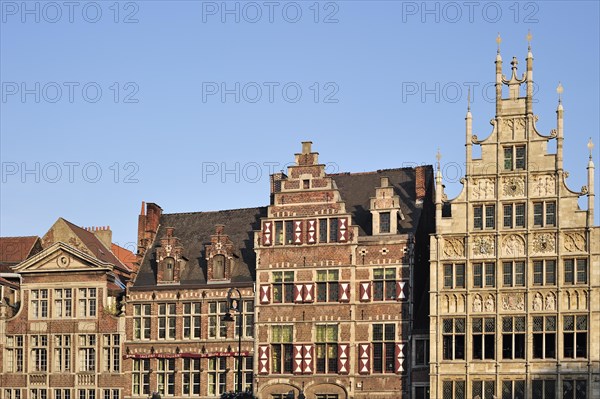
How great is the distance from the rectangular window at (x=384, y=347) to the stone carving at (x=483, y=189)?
25.0 feet

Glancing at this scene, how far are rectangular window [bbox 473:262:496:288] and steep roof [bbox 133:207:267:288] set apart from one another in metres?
12.2

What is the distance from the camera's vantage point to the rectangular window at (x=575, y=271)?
181 ft

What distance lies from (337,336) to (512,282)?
929cm

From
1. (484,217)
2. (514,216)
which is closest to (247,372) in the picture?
(484,217)

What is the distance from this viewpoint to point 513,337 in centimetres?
5581

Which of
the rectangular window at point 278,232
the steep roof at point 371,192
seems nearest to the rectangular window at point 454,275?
the steep roof at point 371,192

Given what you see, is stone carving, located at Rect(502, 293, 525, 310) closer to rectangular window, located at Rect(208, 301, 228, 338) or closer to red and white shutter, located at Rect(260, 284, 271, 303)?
red and white shutter, located at Rect(260, 284, 271, 303)

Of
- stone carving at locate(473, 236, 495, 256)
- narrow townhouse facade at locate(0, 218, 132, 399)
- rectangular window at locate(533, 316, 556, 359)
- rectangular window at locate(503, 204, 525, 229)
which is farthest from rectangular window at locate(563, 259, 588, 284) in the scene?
narrow townhouse facade at locate(0, 218, 132, 399)

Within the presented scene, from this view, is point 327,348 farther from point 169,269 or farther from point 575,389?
point 575,389

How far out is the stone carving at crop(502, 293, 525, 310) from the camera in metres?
55.9

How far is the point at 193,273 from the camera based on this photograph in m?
64.1

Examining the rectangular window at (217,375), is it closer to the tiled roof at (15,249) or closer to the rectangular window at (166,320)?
the rectangular window at (166,320)

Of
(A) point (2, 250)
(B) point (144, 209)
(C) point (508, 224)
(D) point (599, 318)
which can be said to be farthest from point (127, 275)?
(D) point (599, 318)

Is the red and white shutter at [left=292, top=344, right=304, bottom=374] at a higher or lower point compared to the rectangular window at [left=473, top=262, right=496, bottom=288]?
lower
